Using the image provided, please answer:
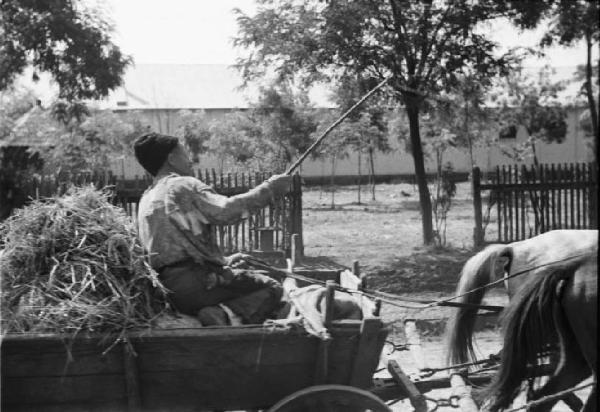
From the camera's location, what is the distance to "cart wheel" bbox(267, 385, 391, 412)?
3.64m

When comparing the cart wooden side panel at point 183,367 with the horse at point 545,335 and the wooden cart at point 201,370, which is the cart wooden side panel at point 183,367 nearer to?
the wooden cart at point 201,370

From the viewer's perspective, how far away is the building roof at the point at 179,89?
34.1m

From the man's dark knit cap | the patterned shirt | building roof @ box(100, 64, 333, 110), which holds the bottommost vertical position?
the patterned shirt

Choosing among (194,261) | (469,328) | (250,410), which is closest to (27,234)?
(194,261)

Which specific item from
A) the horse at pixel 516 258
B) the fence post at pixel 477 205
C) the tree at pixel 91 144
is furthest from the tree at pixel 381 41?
the tree at pixel 91 144

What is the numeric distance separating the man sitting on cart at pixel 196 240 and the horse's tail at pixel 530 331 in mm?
1375

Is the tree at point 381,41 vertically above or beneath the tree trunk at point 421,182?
above

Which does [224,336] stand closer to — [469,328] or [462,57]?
[469,328]

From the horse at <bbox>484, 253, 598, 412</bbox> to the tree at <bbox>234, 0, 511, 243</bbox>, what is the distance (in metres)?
7.46

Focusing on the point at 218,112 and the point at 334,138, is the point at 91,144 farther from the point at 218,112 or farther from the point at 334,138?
the point at 218,112

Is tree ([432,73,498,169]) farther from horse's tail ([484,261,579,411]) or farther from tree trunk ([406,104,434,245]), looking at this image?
horse's tail ([484,261,579,411])

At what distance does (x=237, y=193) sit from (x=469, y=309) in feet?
22.7

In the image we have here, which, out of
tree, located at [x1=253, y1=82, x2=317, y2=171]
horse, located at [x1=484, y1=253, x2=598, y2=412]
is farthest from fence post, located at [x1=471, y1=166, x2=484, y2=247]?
horse, located at [x1=484, y1=253, x2=598, y2=412]

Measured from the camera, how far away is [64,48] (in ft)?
38.9
